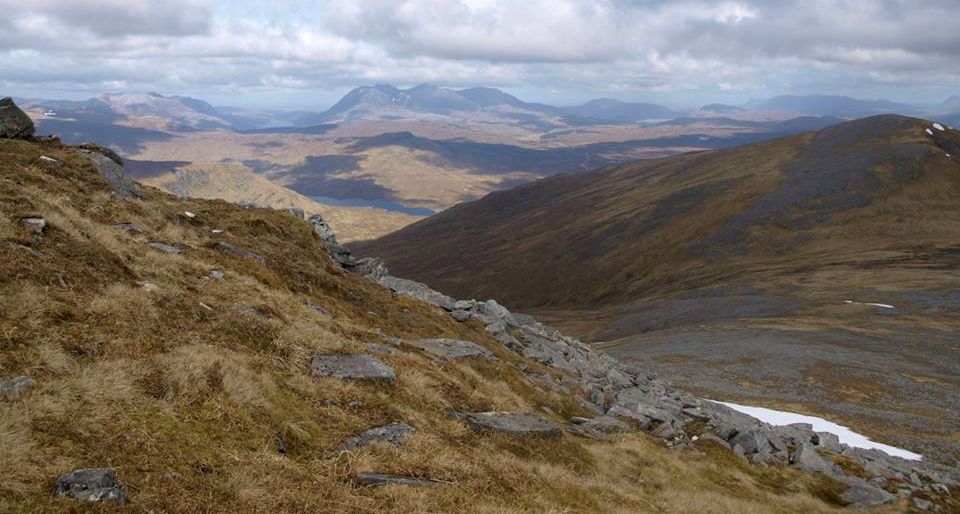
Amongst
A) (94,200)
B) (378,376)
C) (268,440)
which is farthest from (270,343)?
(94,200)

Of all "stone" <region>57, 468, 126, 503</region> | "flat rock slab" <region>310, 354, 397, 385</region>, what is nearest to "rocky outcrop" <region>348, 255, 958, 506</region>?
"flat rock slab" <region>310, 354, 397, 385</region>

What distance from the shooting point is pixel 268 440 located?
12719mm

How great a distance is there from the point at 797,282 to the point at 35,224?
346 ft

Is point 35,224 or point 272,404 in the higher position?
point 35,224

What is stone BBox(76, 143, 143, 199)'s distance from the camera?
30.4 m

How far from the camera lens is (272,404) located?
14305mm

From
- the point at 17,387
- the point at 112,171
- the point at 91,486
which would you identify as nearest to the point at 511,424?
the point at 91,486

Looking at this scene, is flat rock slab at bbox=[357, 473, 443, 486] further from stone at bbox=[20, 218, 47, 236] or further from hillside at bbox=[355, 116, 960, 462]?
hillside at bbox=[355, 116, 960, 462]

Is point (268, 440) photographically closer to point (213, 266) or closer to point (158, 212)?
point (213, 266)

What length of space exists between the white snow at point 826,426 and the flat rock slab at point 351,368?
1199 inches

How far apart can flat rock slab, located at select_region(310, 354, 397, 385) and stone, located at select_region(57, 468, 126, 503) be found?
26.5 ft

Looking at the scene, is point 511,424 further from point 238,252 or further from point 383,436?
point 238,252

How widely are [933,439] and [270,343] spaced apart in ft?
142

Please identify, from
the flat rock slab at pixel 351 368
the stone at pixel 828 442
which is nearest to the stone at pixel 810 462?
the stone at pixel 828 442
